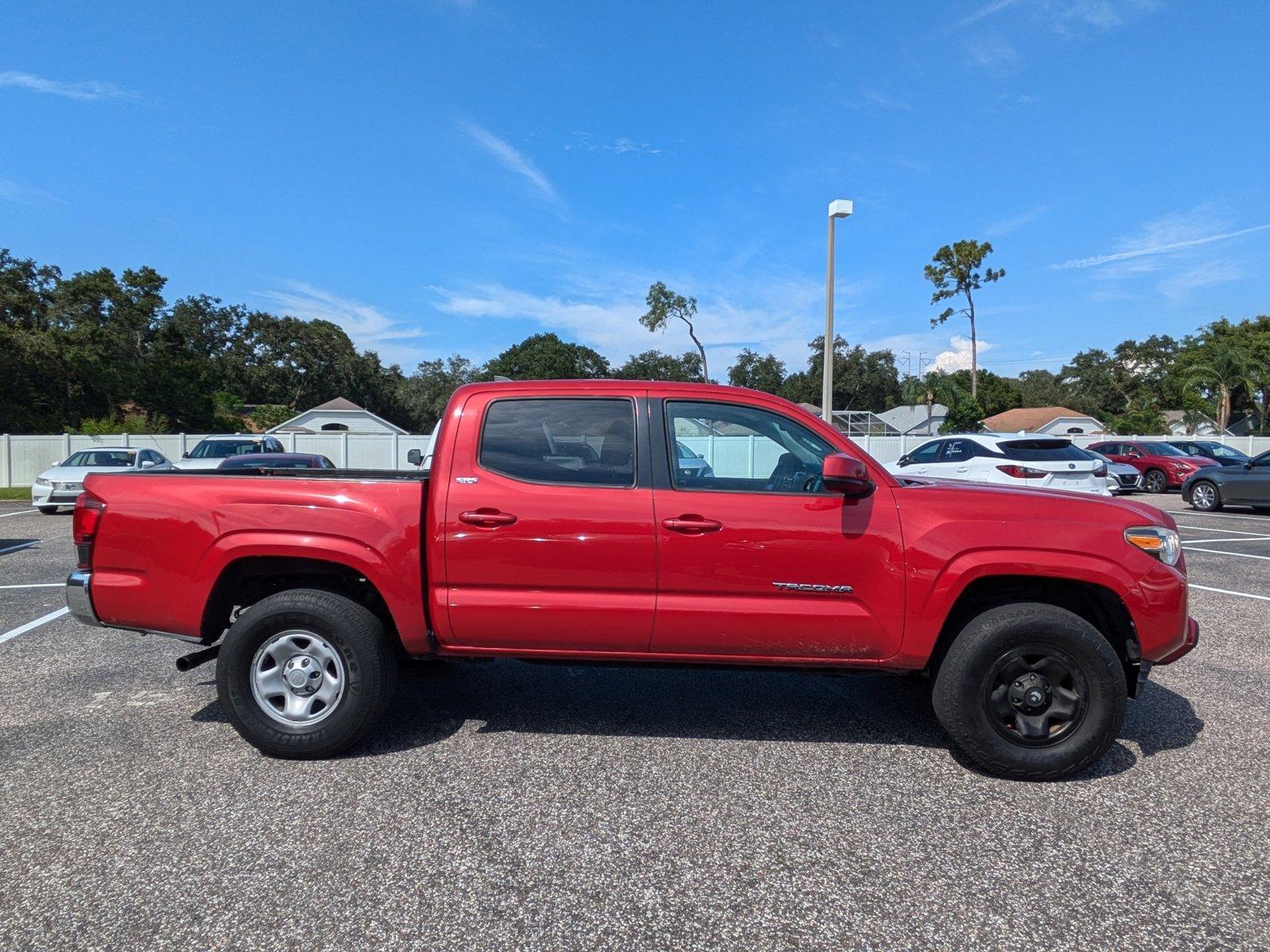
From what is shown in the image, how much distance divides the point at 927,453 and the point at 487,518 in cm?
1248

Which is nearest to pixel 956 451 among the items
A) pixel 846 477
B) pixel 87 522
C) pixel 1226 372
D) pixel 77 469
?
pixel 846 477

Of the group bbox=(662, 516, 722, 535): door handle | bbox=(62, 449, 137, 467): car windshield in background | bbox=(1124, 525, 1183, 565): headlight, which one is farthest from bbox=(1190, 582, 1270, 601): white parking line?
bbox=(62, 449, 137, 467): car windshield in background

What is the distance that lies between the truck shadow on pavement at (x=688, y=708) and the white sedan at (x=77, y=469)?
45.2 ft

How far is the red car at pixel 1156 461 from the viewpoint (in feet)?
70.7

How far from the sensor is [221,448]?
1686cm

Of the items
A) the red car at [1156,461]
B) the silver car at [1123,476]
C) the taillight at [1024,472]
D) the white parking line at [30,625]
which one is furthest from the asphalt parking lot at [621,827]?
the red car at [1156,461]

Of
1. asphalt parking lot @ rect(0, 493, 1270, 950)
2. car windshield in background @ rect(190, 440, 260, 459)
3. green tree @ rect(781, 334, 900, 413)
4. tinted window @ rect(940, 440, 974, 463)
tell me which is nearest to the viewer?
asphalt parking lot @ rect(0, 493, 1270, 950)

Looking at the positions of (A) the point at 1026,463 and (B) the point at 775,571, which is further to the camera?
(A) the point at 1026,463

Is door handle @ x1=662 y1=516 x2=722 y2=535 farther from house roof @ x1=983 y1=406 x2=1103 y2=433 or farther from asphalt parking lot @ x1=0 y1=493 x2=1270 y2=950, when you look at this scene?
house roof @ x1=983 y1=406 x2=1103 y2=433

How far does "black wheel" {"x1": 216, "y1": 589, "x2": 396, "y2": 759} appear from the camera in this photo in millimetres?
3668

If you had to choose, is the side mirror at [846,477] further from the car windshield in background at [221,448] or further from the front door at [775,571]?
the car windshield in background at [221,448]

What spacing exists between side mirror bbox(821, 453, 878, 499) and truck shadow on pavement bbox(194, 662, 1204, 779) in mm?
1003

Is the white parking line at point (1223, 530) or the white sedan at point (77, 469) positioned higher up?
the white sedan at point (77, 469)

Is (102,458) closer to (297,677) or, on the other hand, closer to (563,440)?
(297,677)
